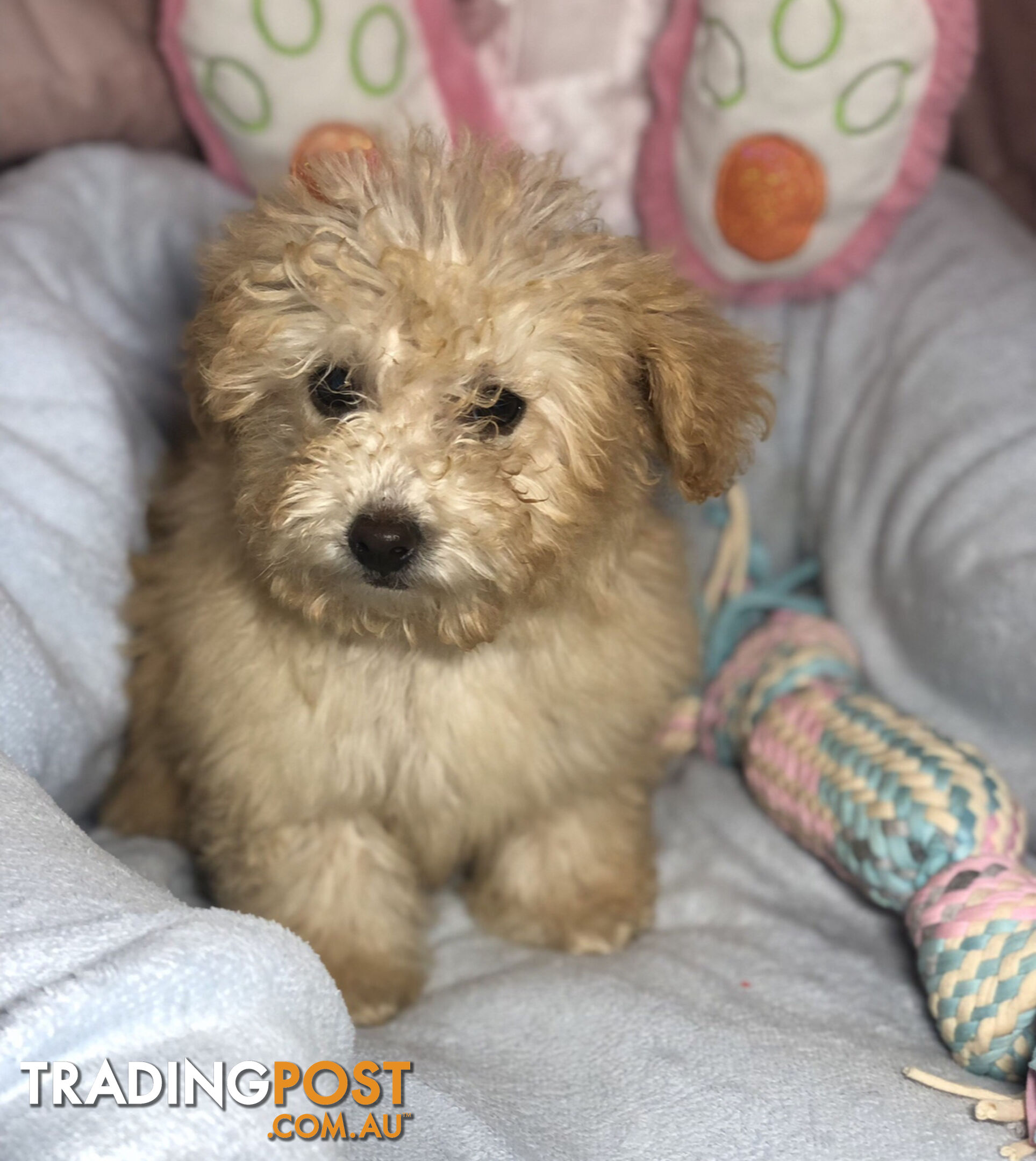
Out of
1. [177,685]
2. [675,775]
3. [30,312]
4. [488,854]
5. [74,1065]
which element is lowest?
[675,775]

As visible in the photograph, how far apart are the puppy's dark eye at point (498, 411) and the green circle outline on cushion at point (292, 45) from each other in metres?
1.28

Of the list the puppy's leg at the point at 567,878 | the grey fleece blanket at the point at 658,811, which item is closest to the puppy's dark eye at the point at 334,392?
the grey fleece blanket at the point at 658,811

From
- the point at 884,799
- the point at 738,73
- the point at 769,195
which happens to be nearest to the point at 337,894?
the point at 884,799

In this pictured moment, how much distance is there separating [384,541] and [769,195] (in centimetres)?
150

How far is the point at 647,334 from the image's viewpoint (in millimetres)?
1965

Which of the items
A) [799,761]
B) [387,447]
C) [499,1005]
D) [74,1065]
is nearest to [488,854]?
[499,1005]

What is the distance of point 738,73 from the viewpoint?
8.84ft

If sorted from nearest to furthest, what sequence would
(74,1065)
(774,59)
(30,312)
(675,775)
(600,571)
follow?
(74,1065) < (600,571) < (30,312) < (774,59) < (675,775)

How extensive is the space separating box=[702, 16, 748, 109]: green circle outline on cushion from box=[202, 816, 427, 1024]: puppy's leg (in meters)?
1.69

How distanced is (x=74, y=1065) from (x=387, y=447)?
872mm

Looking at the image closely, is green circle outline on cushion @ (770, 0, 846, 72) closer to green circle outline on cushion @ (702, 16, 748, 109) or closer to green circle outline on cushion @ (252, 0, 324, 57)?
green circle outline on cushion @ (702, 16, 748, 109)

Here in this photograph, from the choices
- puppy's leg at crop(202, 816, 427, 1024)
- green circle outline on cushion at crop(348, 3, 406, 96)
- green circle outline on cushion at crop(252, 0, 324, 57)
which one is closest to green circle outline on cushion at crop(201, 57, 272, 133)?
green circle outline on cushion at crop(252, 0, 324, 57)

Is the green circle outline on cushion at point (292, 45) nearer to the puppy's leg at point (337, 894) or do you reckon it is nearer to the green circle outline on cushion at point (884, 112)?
the green circle outline on cushion at point (884, 112)

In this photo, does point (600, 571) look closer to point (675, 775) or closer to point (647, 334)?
point (647, 334)
